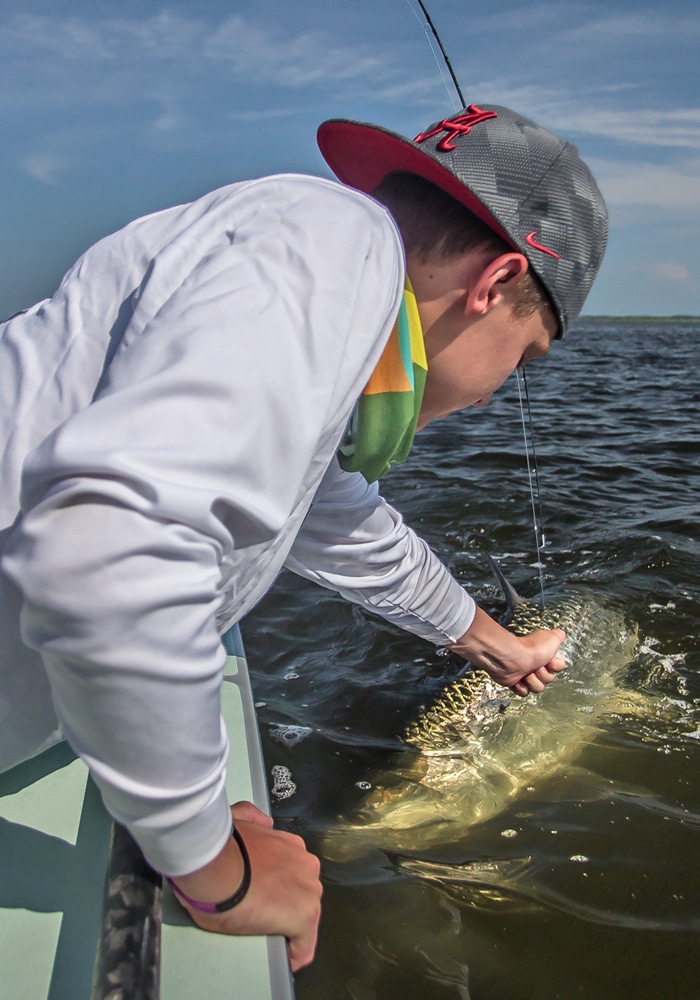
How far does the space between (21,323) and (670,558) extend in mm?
4708

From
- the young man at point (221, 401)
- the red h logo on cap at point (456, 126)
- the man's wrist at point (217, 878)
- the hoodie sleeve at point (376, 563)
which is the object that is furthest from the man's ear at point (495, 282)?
the man's wrist at point (217, 878)

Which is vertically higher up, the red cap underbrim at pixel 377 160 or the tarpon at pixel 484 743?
the red cap underbrim at pixel 377 160

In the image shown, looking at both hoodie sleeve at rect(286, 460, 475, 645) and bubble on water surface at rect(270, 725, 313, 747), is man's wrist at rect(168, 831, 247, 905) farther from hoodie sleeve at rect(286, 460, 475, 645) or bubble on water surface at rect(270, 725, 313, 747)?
bubble on water surface at rect(270, 725, 313, 747)

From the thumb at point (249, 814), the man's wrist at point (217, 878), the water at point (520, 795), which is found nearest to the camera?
the man's wrist at point (217, 878)

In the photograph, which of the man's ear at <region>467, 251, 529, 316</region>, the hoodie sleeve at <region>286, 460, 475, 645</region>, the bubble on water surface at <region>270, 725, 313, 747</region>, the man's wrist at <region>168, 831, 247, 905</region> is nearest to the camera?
the man's wrist at <region>168, 831, 247, 905</region>

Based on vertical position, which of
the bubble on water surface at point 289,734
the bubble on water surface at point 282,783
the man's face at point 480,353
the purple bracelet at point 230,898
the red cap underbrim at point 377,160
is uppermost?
the red cap underbrim at point 377,160

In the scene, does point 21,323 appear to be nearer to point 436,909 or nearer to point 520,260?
point 520,260

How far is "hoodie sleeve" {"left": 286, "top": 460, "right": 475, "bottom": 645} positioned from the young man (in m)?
0.51

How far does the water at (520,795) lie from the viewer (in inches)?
72.7

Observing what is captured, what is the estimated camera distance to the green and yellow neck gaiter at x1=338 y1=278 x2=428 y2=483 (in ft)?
3.93

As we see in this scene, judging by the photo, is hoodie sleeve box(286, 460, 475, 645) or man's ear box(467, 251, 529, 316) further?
hoodie sleeve box(286, 460, 475, 645)

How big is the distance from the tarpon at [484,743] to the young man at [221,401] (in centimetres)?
118

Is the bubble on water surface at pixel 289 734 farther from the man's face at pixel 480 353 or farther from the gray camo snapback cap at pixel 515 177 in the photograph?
the gray camo snapback cap at pixel 515 177

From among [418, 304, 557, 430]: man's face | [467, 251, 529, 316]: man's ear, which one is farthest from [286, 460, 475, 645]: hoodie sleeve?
[467, 251, 529, 316]: man's ear
